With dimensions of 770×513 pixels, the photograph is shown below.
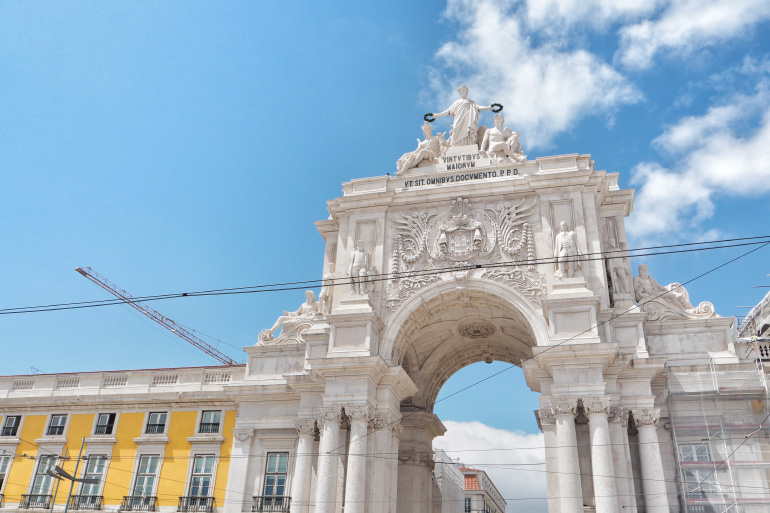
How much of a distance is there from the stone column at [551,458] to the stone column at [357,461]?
6.71m

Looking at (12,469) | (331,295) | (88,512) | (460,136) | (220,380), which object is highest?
(460,136)

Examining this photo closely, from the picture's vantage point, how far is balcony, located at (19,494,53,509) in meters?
30.5

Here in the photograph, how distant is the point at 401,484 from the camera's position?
31.7 metres

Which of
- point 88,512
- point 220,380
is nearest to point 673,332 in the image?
point 220,380

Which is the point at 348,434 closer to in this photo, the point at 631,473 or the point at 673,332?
the point at 631,473

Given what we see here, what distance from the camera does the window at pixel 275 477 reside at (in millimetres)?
27391

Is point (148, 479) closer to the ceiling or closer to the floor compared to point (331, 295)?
closer to the floor

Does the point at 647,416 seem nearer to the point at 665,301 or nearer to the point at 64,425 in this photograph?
the point at 665,301

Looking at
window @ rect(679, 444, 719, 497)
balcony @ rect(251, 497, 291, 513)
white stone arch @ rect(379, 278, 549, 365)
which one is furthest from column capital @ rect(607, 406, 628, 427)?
balcony @ rect(251, 497, 291, 513)

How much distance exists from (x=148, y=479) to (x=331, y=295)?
11.7m

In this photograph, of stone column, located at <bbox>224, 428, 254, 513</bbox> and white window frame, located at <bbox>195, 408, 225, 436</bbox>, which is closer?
stone column, located at <bbox>224, 428, 254, 513</bbox>

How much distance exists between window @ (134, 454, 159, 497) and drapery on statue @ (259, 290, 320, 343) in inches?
290

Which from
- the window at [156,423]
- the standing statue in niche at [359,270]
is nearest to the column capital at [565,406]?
the standing statue in niche at [359,270]

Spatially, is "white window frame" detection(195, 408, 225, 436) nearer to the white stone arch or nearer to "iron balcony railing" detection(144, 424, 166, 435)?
Result: "iron balcony railing" detection(144, 424, 166, 435)
